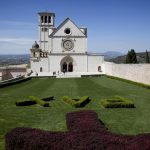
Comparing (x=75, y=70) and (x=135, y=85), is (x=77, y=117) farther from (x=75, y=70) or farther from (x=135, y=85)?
(x=75, y=70)

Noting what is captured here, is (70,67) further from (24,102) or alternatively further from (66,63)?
(24,102)

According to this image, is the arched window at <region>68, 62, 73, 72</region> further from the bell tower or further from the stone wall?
the stone wall

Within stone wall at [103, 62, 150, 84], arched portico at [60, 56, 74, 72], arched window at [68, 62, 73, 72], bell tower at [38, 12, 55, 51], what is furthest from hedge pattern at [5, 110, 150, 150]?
bell tower at [38, 12, 55, 51]

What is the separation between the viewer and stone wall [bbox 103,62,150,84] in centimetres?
3083

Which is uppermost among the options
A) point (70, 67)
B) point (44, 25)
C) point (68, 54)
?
point (44, 25)

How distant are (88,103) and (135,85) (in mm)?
13328

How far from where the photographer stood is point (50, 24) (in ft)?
221

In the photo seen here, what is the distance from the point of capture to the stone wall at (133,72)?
30.8 meters

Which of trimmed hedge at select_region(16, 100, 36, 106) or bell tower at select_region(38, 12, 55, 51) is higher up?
bell tower at select_region(38, 12, 55, 51)

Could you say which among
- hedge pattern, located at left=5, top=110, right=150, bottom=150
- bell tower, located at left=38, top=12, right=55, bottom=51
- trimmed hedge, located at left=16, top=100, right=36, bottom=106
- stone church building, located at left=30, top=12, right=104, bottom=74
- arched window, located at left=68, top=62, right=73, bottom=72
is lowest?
trimmed hedge, located at left=16, top=100, right=36, bottom=106

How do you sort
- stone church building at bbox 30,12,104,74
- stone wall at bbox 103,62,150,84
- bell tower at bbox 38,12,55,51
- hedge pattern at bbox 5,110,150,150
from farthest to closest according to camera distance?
1. bell tower at bbox 38,12,55,51
2. stone church building at bbox 30,12,104,74
3. stone wall at bbox 103,62,150,84
4. hedge pattern at bbox 5,110,150,150

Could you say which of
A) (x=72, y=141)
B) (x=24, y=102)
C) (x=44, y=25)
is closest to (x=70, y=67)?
(x=44, y=25)

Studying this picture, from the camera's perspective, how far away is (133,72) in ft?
116

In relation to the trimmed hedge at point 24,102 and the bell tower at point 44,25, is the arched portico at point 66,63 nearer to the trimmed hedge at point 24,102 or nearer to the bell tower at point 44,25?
the bell tower at point 44,25
